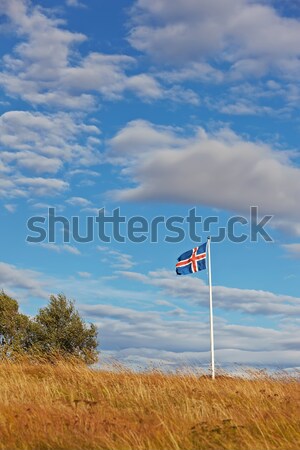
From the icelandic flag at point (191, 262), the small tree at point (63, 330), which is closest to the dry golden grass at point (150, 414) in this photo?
the icelandic flag at point (191, 262)

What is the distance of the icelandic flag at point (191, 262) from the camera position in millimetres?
31625

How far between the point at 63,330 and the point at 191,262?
21452 millimetres

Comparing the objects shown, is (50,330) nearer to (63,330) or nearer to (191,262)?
(63,330)

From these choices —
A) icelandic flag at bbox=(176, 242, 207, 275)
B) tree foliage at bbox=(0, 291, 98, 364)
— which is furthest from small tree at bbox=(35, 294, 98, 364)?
icelandic flag at bbox=(176, 242, 207, 275)

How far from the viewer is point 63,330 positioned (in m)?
50.2

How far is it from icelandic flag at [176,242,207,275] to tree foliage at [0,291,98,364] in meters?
19.6

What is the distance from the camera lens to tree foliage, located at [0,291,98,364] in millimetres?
50125

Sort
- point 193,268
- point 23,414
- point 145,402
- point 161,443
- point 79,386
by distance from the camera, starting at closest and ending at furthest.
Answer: point 161,443, point 23,414, point 145,402, point 79,386, point 193,268

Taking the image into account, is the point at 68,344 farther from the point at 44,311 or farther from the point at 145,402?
the point at 145,402

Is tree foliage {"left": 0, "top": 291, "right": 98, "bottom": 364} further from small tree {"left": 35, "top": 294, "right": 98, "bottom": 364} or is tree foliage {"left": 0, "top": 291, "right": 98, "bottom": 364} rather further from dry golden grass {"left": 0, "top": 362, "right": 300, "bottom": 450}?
dry golden grass {"left": 0, "top": 362, "right": 300, "bottom": 450}

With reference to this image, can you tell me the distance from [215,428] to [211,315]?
70.9ft

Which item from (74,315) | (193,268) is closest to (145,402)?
(193,268)

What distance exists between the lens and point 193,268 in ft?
104

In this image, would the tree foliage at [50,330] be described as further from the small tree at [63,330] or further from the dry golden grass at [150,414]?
the dry golden grass at [150,414]
